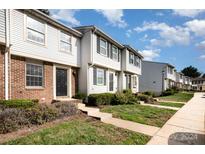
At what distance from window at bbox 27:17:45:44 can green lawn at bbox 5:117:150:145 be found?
511cm

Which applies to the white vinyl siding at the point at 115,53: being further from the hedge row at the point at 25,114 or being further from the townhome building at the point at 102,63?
the hedge row at the point at 25,114

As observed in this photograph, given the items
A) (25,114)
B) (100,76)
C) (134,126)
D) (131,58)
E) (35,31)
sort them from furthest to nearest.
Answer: (131,58) < (100,76) < (35,31) < (134,126) < (25,114)

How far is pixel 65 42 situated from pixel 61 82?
2.63 m

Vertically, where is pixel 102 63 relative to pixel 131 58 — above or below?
below

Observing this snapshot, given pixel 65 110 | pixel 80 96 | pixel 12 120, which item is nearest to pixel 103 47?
pixel 80 96

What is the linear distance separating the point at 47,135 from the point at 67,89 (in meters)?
7.29

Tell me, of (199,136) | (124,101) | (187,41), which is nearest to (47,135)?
(199,136)

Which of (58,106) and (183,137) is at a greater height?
(58,106)

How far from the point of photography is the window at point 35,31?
10127 millimetres

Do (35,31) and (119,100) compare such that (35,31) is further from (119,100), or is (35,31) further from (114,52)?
(114,52)

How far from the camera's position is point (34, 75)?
1067 cm

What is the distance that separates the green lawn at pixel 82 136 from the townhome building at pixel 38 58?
3.45 meters

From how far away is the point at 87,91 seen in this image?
14344 millimetres

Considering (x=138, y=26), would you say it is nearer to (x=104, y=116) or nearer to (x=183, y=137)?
(x=104, y=116)
